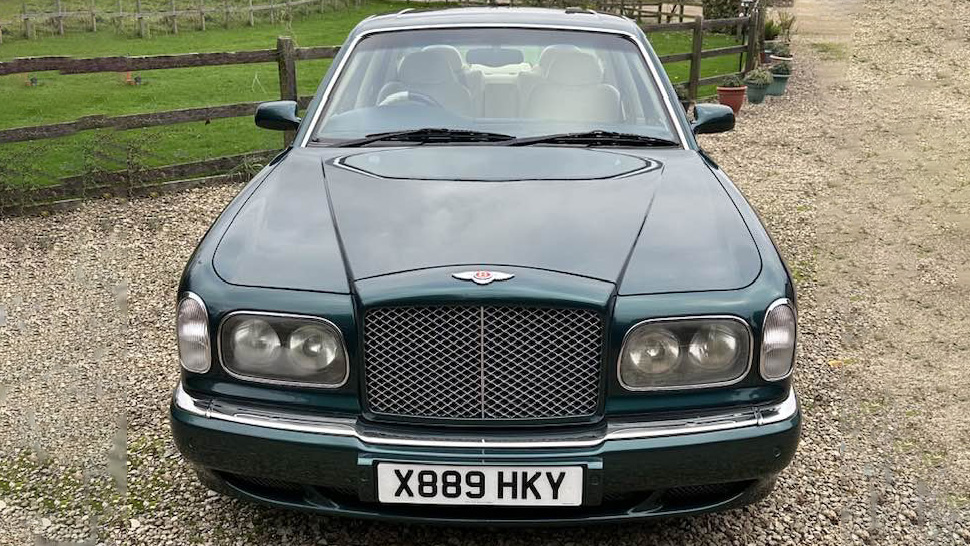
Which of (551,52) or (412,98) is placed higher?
(551,52)

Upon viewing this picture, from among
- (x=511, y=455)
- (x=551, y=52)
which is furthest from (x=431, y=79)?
(x=511, y=455)

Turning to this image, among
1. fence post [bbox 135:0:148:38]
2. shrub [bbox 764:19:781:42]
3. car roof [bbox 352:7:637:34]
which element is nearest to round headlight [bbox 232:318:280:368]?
car roof [bbox 352:7:637:34]

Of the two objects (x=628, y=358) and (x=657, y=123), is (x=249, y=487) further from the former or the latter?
(x=657, y=123)

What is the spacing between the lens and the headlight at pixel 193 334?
2.56m

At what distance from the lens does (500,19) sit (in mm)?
4125

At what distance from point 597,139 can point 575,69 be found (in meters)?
0.48

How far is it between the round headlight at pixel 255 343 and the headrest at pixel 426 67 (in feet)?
5.76

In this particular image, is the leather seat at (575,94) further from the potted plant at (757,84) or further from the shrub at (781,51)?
the shrub at (781,51)

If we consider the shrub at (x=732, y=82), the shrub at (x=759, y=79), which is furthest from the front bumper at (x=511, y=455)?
the shrub at (x=759, y=79)

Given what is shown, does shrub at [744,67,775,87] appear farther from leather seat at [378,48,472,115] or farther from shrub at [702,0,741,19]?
leather seat at [378,48,472,115]

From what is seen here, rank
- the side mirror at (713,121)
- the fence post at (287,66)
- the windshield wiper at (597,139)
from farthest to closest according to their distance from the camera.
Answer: the fence post at (287,66), the side mirror at (713,121), the windshield wiper at (597,139)

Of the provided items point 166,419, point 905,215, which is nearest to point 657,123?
point 166,419

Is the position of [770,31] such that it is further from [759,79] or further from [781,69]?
[759,79]

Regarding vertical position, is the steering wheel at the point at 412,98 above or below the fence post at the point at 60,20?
above
